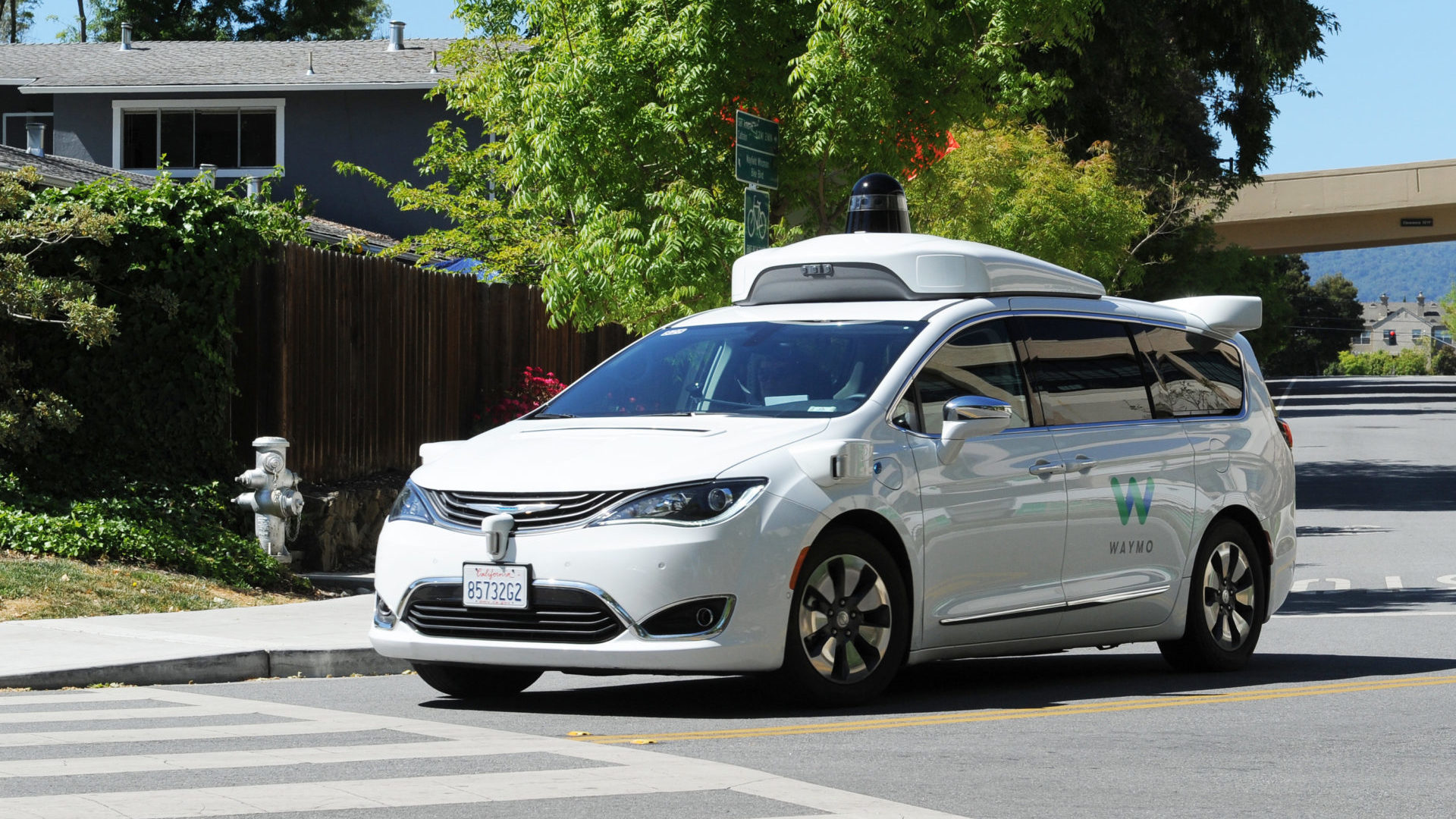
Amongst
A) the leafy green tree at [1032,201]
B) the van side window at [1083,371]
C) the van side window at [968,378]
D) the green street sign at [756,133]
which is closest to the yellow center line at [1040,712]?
the van side window at [968,378]

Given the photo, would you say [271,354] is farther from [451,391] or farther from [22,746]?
[22,746]

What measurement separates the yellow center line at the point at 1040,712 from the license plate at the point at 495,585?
0.66 meters

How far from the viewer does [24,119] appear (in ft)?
136

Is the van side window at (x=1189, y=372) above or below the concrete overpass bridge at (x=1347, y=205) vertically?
below

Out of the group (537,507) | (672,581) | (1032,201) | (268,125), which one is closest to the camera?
(672,581)

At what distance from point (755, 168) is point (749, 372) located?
4979mm

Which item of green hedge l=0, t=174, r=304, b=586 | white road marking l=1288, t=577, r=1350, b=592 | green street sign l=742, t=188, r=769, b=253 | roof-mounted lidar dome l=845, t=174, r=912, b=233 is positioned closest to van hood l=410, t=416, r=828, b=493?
roof-mounted lidar dome l=845, t=174, r=912, b=233

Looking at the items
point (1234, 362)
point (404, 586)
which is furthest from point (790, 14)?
point (404, 586)

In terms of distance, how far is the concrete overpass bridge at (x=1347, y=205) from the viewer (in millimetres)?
62469

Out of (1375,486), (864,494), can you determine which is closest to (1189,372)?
Result: (864,494)

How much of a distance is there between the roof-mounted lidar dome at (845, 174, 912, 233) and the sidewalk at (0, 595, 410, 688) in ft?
13.3

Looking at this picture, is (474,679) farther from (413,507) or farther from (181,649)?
(181,649)

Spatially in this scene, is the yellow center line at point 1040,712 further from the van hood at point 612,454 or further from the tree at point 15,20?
the tree at point 15,20

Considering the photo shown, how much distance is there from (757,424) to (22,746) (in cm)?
319
